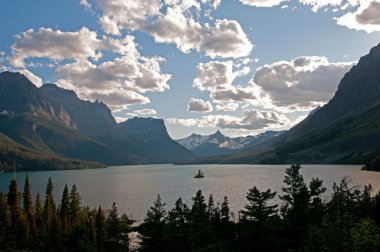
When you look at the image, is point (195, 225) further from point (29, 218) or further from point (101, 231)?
point (29, 218)

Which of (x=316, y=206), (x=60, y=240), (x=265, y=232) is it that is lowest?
(x=60, y=240)

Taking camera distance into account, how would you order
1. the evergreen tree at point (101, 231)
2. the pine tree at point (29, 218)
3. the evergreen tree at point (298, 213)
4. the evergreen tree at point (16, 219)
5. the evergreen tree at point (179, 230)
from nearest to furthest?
the evergreen tree at point (298, 213), the evergreen tree at point (179, 230), the evergreen tree at point (101, 231), the evergreen tree at point (16, 219), the pine tree at point (29, 218)

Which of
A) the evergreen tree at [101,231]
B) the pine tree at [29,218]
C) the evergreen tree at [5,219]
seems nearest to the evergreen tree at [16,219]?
the pine tree at [29,218]

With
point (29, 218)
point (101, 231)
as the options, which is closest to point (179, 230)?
point (101, 231)

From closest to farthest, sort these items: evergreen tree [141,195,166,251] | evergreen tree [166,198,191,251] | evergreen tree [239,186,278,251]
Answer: evergreen tree [239,186,278,251] < evergreen tree [166,198,191,251] < evergreen tree [141,195,166,251]

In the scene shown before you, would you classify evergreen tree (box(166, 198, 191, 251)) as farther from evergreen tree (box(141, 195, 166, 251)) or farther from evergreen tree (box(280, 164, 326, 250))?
evergreen tree (box(280, 164, 326, 250))

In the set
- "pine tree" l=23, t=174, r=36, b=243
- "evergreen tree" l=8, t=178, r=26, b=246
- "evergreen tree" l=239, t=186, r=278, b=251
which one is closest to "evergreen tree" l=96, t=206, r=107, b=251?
"pine tree" l=23, t=174, r=36, b=243

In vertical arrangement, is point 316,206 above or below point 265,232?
above

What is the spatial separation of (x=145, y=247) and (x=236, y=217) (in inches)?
1964

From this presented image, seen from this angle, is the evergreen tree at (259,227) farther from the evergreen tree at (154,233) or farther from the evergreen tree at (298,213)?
the evergreen tree at (154,233)

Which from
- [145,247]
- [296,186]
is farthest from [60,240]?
[296,186]

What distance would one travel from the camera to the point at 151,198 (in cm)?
19838

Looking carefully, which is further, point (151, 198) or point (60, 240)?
point (151, 198)

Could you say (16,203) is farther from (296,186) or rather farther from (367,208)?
(367,208)
